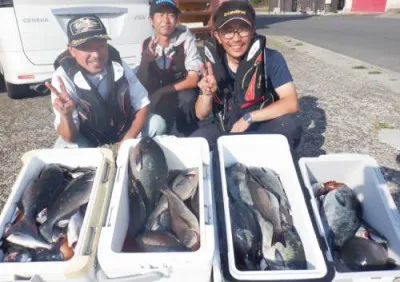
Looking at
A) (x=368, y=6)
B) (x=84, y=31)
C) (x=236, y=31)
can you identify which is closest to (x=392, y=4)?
(x=368, y=6)

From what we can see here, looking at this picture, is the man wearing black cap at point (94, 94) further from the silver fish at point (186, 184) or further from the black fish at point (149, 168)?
the silver fish at point (186, 184)

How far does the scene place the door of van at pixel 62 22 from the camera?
163 inches

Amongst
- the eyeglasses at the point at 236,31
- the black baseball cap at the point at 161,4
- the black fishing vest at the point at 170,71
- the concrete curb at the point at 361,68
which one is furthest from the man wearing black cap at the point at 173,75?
the concrete curb at the point at 361,68

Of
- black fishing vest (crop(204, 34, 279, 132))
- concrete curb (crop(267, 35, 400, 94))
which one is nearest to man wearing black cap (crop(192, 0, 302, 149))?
black fishing vest (crop(204, 34, 279, 132))

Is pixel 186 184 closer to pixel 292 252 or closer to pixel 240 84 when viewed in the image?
pixel 292 252

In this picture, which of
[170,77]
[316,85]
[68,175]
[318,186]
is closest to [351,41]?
[316,85]

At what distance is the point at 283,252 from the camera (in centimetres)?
175

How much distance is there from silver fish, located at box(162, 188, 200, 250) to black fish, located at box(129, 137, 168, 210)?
73 mm

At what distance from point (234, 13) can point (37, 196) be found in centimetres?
197

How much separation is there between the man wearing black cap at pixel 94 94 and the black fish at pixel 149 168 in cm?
74

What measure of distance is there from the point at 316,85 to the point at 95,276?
598 cm

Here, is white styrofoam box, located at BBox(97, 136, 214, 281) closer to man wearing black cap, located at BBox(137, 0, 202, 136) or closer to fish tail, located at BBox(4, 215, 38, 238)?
fish tail, located at BBox(4, 215, 38, 238)

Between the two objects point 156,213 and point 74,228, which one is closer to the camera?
point 74,228

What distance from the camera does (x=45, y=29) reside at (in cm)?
425
